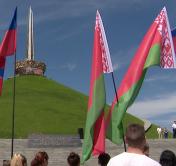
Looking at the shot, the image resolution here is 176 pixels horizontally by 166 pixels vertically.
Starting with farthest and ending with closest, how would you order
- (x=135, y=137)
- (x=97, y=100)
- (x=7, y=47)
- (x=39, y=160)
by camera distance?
(x=7, y=47) < (x=97, y=100) < (x=39, y=160) < (x=135, y=137)

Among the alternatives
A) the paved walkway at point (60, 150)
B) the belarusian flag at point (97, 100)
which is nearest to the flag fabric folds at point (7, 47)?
the belarusian flag at point (97, 100)

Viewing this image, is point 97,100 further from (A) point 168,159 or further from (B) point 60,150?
(B) point 60,150

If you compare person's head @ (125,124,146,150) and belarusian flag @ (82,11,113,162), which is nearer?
person's head @ (125,124,146,150)

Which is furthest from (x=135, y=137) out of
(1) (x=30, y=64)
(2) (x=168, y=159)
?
(1) (x=30, y=64)

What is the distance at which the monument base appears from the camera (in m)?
77.0

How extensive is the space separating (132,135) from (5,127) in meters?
44.8

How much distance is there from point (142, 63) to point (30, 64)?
6940 centimetres

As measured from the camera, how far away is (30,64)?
77.9m

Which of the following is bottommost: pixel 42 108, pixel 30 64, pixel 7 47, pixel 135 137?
pixel 135 137

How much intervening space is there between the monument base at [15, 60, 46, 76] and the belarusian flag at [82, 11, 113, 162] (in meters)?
66.9

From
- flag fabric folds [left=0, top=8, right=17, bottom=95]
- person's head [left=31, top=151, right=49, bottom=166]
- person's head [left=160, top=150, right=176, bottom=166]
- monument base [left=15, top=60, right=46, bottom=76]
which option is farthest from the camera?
monument base [left=15, top=60, right=46, bottom=76]

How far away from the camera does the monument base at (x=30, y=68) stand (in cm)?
7700

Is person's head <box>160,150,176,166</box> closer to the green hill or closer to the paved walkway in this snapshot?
the paved walkway

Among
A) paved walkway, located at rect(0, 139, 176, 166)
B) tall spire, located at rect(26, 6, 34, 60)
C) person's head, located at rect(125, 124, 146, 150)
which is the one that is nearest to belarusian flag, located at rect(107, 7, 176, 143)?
person's head, located at rect(125, 124, 146, 150)
